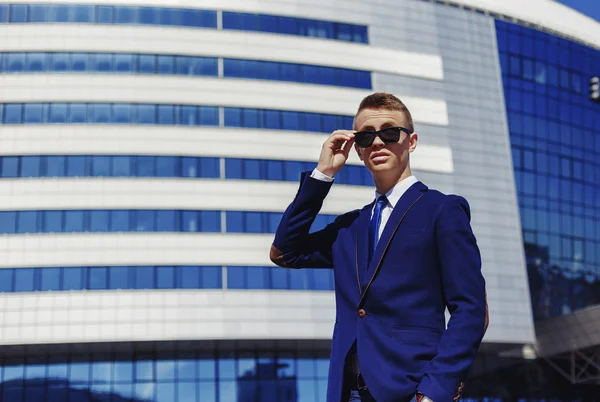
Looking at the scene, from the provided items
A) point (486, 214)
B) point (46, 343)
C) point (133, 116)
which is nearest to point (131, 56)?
point (133, 116)

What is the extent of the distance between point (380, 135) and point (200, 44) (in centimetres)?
3402

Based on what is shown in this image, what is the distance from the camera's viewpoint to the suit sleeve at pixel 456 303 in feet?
12.3

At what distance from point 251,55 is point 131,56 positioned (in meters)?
5.09

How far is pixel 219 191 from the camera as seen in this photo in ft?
118

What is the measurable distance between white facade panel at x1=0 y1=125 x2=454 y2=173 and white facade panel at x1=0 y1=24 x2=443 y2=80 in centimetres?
346

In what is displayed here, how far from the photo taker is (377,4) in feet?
135

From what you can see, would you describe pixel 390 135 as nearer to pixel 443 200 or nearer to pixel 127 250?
pixel 443 200

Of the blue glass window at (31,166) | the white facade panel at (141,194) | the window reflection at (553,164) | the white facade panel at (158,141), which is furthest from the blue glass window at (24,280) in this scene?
the window reflection at (553,164)

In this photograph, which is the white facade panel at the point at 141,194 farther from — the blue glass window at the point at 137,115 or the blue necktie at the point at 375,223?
the blue necktie at the point at 375,223

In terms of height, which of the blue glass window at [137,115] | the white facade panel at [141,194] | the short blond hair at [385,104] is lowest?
the short blond hair at [385,104]

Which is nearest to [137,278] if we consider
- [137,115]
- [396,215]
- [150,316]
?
[150,316]

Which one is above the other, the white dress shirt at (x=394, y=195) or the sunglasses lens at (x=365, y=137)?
the sunglasses lens at (x=365, y=137)

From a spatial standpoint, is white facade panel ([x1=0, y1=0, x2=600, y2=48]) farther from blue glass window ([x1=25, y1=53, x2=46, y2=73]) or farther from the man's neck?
the man's neck

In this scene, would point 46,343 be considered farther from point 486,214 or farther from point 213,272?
point 486,214
